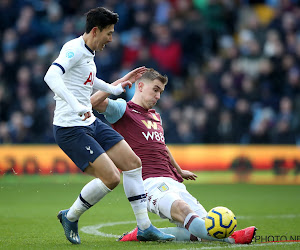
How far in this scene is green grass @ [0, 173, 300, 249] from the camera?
6225mm

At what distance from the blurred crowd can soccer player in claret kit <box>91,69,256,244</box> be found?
26.1ft

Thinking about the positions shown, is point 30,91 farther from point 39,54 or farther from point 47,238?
point 47,238

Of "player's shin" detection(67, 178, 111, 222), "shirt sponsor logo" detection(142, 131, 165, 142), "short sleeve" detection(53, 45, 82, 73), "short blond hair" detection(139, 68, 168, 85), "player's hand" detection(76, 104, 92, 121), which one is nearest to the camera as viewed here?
"player's hand" detection(76, 104, 92, 121)

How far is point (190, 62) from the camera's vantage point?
1717 centimetres

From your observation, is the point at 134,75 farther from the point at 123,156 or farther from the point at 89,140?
the point at 89,140

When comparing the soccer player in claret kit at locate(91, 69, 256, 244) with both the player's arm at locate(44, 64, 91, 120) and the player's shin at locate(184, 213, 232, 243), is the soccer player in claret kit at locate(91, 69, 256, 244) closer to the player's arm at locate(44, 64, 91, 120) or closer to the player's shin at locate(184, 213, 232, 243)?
the player's shin at locate(184, 213, 232, 243)

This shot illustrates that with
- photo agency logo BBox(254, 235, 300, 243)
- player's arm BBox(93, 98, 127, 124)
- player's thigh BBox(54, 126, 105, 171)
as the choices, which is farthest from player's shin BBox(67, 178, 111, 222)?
photo agency logo BBox(254, 235, 300, 243)

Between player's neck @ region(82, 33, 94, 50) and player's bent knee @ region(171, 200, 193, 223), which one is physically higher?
player's neck @ region(82, 33, 94, 50)

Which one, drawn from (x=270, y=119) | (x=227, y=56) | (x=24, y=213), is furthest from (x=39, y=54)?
(x=24, y=213)

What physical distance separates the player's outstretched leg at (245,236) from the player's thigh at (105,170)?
1.32 meters

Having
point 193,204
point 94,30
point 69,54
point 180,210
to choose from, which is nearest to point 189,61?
point 193,204

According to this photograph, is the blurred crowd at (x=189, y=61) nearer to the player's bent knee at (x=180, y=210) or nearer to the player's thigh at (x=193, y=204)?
the player's thigh at (x=193, y=204)

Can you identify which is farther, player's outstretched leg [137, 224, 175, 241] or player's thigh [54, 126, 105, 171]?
player's outstretched leg [137, 224, 175, 241]

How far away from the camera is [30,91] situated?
16.5 m
